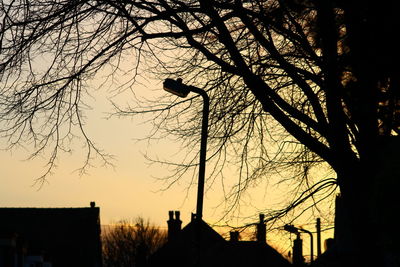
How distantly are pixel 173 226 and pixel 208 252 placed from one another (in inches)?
284

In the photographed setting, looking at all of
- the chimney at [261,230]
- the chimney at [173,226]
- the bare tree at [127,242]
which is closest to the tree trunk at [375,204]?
the chimney at [261,230]

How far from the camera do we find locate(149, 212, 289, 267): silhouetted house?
60.5 m

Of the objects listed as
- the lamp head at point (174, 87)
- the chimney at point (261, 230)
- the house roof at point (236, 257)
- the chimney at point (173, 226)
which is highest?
the chimney at point (173, 226)

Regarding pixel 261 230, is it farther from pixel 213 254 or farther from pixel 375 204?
pixel 213 254

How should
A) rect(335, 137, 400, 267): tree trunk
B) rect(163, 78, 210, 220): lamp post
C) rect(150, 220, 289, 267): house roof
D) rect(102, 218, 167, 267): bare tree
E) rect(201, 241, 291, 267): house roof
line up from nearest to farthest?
rect(335, 137, 400, 267): tree trunk, rect(163, 78, 210, 220): lamp post, rect(201, 241, 291, 267): house roof, rect(150, 220, 289, 267): house roof, rect(102, 218, 167, 267): bare tree

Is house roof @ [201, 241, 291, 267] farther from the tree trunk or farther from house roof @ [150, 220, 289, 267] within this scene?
the tree trunk

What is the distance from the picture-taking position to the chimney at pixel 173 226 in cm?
6812

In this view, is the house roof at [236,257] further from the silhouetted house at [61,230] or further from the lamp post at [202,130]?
the lamp post at [202,130]

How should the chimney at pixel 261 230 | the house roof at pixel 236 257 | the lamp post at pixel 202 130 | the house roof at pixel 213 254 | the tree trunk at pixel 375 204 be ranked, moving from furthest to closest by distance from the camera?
the house roof at pixel 213 254 → the house roof at pixel 236 257 → the chimney at pixel 261 230 → the lamp post at pixel 202 130 → the tree trunk at pixel 375 204

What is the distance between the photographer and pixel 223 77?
17750 mm

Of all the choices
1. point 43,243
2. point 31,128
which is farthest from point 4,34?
point 43,243

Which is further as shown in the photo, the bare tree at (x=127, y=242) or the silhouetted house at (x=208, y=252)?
the bare tree at (x=127, y=242)

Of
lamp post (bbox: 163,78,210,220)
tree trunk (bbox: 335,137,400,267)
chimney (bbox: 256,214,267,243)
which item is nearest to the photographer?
tree trunk (bbox: 335,137,400,267)

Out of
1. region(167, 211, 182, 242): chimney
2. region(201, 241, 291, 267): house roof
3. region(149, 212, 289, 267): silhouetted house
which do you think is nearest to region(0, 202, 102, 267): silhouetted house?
region(149, 212, 289, 267): silhouetted house
